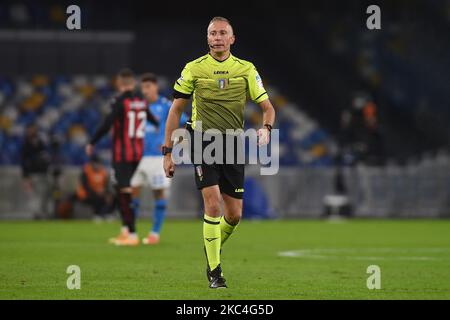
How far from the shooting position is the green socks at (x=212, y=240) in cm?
923

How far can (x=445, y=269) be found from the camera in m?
11.2

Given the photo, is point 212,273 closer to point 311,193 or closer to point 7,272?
point 7,272

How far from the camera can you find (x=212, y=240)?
9.31 meters

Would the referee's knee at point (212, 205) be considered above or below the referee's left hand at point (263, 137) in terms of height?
below

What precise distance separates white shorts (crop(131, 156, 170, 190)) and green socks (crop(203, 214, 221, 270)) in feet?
19.8

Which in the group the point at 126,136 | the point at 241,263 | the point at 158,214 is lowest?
the point at 241,263

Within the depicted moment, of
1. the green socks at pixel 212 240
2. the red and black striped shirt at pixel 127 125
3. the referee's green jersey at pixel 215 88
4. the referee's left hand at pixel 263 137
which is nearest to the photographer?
the referee's left hand at pixel 263 137

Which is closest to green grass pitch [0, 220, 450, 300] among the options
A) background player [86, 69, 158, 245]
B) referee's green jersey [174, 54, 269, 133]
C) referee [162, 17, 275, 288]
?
background player [86, 69, 158, 245]

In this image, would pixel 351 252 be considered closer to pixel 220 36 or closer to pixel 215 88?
pixel 215 88

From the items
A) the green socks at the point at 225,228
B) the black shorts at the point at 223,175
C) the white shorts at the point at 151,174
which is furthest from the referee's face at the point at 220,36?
the white shorts at the point at 151,174

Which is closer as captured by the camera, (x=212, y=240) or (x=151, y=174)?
(x=212, y=240)

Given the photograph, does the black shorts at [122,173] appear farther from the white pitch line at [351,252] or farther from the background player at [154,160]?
the white pitch line at [351,252]

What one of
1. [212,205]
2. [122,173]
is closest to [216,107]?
[212,205]

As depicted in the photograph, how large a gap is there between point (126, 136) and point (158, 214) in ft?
4.10
